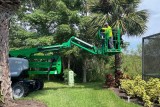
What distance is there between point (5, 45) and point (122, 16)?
10.3 metres

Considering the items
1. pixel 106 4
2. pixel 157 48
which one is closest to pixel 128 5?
pixel 106 4

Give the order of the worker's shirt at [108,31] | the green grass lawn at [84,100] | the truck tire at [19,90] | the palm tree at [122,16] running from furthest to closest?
the palm tree at [122,16] → the worker's shirt at [108,31] → the truck tire at [19,90] → the green grass lawn at [84,100]

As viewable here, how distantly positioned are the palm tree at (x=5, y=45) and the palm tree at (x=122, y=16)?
8.79 m

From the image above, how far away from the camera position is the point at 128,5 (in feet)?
66.2

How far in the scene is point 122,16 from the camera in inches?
777

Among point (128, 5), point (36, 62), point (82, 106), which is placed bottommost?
point (82, 106)

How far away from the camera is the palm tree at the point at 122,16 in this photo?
760 inches

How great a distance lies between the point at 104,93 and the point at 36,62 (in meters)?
4.07

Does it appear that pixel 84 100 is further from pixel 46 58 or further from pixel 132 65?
pixel 132 65

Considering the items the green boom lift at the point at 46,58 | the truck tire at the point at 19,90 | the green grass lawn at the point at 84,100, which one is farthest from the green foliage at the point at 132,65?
the truck tire at the point at 19,90

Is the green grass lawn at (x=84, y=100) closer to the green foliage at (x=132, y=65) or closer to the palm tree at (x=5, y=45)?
the palm tree at (x=5, y=45)

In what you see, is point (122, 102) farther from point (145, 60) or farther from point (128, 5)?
point (128, 5)

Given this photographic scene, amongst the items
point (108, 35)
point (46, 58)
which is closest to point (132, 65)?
point (108, 35)

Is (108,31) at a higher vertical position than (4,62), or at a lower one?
higher
